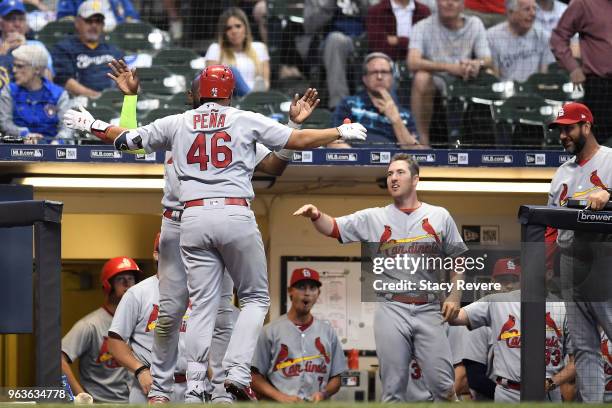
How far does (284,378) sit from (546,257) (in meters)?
3.03

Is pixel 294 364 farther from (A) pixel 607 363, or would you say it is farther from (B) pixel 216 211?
(B) pixel 216 211

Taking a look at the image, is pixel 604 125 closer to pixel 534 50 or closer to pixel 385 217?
pixel 534 50

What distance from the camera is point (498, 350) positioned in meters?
7.70

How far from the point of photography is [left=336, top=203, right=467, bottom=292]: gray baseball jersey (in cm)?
681

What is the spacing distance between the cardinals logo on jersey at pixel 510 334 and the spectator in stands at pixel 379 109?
2.43 meters

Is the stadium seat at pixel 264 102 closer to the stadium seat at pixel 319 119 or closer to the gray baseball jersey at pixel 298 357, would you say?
the stadium seat at pixel 319 119

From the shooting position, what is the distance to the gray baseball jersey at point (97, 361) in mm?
8570

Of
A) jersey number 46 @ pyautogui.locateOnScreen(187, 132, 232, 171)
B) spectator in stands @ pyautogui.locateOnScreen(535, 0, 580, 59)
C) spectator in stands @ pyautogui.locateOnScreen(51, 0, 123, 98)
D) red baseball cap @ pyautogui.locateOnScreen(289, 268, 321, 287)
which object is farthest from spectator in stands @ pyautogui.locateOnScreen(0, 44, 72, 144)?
spectator in stands @ pyautogui.locateOnScreen(535, 0, 580, 59)

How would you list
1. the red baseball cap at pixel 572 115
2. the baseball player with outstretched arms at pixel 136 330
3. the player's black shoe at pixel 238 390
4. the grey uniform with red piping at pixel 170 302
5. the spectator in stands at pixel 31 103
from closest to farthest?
1. the player's black shoe at pixel 238 390
2. the grey uniform with red piping at pixel 170 302
3. the red baseball cap at pixel 572 115
4. the baseball player with outstretched arms at pixel 136 330
5. the spectator in stands at pixel 31 103

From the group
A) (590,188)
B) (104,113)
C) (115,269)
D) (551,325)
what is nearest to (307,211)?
(551,325)

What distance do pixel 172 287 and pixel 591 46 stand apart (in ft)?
15.7

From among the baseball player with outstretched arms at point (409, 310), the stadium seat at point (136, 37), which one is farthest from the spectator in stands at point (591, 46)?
the stadium seat at point (136, 37)

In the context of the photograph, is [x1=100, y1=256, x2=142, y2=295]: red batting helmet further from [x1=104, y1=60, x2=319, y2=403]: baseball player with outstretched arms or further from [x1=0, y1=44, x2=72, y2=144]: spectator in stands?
[x1=104, y1=60, x2=319, y2=403]: baseball player with outstretched arms

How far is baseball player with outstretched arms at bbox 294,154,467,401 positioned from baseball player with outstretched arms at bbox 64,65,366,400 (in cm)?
86
